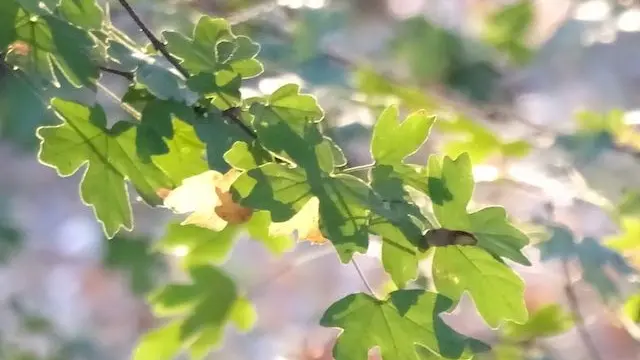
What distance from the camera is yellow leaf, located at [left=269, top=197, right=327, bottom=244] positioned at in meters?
0.38

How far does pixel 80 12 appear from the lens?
1.35ft

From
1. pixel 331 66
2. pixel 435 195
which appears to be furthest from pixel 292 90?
pixel 331 66

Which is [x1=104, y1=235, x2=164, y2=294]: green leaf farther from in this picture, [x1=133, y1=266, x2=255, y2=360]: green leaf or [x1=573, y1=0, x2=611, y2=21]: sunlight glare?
[x1=573, y1=0, x2=611, y2=21]: sunlight glare

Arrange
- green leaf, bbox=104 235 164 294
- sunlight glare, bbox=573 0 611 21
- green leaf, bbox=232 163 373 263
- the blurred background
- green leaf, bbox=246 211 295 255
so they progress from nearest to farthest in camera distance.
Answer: green leaf, bbox=232 163 373 263 < green leaf, bbox=246 211 295 255 < the blurred background < sunlight glare, bbox=573 0 611 21 < green leaf, bbox=104 235 164 294

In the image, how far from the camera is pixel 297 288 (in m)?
1.87

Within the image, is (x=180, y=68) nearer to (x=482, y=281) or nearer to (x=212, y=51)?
(x=212, y=51)

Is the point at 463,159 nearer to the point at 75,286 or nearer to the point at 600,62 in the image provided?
the point at 600,62

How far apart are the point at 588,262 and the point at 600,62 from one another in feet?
3.17

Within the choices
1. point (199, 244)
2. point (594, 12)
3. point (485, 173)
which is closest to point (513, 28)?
point (594, 12)

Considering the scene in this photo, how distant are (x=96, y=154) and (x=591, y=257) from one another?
1.48ft

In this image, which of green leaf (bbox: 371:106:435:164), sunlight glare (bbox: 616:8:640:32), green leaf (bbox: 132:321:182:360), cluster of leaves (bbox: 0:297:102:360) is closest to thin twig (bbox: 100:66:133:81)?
green leaf (bbox: 371:106:435:164)

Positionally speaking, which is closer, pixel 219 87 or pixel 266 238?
pixel 219 87

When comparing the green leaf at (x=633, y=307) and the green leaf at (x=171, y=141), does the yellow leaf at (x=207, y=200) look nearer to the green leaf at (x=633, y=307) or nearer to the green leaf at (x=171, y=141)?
the green leaf at (x=171, y=141)

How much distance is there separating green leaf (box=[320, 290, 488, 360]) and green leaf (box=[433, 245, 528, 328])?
0.6 inches
